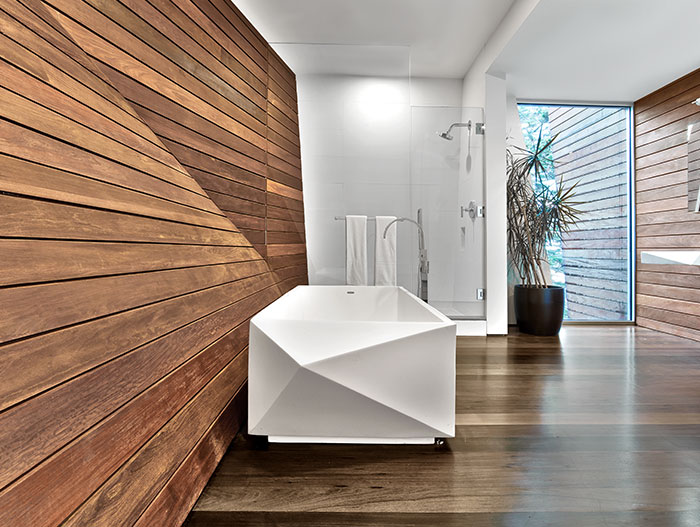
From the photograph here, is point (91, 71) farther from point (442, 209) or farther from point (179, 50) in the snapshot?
point (442, 209)

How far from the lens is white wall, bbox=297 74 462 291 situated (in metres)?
2.93

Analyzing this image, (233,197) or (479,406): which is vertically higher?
(233,197)

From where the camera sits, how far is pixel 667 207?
3713 millimetres

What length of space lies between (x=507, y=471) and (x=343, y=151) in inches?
90.6

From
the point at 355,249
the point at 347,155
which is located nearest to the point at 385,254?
the point at 355,249

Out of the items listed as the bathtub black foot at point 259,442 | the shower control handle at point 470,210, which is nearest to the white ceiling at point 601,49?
the shower control handle at point 470,210

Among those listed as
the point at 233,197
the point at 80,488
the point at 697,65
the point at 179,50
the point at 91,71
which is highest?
the point at 697,65

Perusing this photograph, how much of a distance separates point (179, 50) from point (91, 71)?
2.07 feet

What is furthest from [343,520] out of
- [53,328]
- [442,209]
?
[442,209]

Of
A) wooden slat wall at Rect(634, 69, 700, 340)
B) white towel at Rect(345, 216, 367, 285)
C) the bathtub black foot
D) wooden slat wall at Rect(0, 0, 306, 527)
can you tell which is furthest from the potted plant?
the bathtub black foot

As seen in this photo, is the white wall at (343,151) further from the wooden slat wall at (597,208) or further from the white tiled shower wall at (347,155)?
the wooden slat wall at (597,208)

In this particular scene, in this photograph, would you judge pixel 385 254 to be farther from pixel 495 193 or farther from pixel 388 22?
pixel 388 22

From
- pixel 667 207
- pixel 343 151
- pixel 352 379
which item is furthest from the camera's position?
pixel 667 207

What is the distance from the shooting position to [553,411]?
1.96 meters
